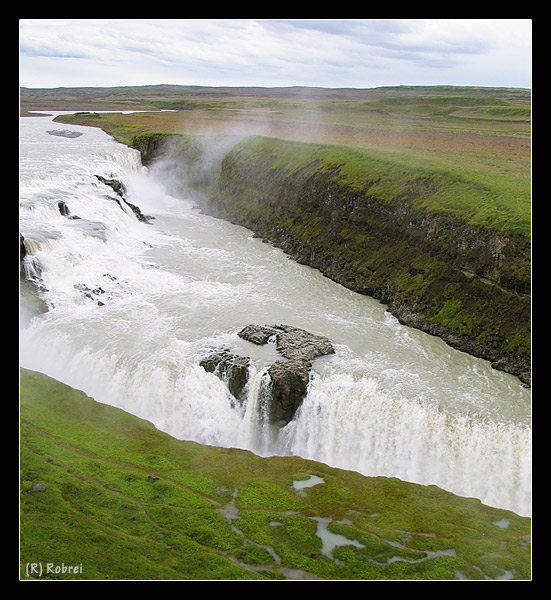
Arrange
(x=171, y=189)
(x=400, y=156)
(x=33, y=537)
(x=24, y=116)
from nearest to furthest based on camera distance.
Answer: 1. (x=33, y=537)
2. (x=400, y=156)
3. (x=171, y=189)
4. (x=24, y=116)

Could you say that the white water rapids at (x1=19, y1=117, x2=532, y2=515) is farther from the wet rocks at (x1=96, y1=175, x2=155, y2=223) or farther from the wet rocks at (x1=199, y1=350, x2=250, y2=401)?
the wet rocks at (x1=96, y1=175, x2=155, y2=223)

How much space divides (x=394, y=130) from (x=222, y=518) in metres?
54.3

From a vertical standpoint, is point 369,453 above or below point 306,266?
below

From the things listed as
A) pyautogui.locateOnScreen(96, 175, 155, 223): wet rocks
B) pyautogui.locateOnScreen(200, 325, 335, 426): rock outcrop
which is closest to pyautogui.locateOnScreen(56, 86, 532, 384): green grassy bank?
pyautogui.locateOnScreen(96, 175, 155, 223): wet rocks

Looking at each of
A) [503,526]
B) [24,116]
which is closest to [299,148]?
[503,526]

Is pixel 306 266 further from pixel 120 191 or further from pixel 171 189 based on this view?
pixel 171 189

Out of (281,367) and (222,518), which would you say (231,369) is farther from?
(222,518)

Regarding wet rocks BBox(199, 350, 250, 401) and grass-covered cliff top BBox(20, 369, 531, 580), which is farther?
wet rocks BBox(199, 350, 250, 401)

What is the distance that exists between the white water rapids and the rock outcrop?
17.1 inches

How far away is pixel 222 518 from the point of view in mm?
17547

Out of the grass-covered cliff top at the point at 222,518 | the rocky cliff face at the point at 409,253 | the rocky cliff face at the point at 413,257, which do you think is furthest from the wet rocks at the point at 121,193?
the grass-covered cliff top at the point at 222,518

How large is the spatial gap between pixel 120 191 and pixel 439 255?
99.4ft

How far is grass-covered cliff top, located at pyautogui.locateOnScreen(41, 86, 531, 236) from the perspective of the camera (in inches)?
1399

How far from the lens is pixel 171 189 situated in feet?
211
